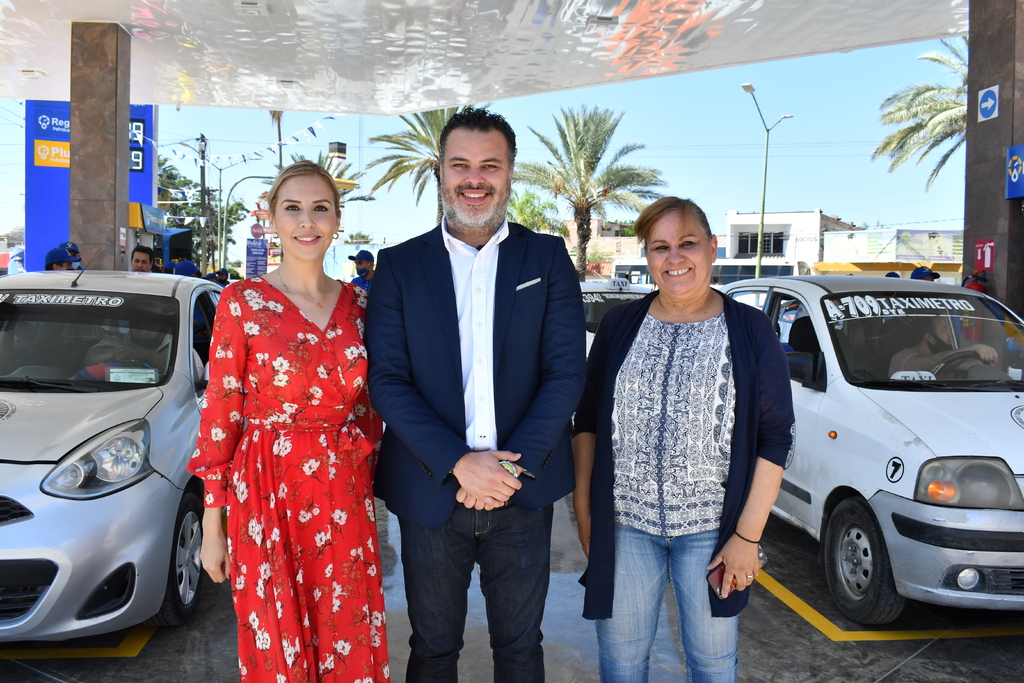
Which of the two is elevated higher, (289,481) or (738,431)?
(738,431)

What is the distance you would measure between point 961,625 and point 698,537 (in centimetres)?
254

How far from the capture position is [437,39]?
1010 cm

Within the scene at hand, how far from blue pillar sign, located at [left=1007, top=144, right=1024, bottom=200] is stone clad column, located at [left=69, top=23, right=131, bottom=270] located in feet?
36.3

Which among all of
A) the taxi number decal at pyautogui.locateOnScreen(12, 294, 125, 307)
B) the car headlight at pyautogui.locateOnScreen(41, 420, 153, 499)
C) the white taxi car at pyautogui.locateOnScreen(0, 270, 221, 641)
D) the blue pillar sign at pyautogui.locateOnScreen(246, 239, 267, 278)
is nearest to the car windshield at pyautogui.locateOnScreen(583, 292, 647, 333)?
the white taxi car at pyautogui.locateOnScreen(0, 270, 221, 641)

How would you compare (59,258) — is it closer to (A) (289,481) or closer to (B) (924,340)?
(A) (289,481)

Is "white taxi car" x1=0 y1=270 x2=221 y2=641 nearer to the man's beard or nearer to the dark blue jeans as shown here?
the dark blue jeans

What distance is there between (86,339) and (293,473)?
7.64ft

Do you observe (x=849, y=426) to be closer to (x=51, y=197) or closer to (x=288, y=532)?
(x=288, y=532)

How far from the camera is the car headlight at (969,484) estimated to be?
10.6ft

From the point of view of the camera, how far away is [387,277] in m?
2.27

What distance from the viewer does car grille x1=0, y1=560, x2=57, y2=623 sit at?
2754 millimetres

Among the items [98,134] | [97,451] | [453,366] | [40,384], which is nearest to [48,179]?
[98,134]

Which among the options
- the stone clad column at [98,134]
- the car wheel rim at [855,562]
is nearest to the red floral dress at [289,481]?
the car wheel rim at [855,562]

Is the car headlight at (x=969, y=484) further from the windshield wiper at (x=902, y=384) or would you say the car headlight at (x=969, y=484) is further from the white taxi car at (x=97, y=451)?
the white taxi car at (x=97, y=451)
